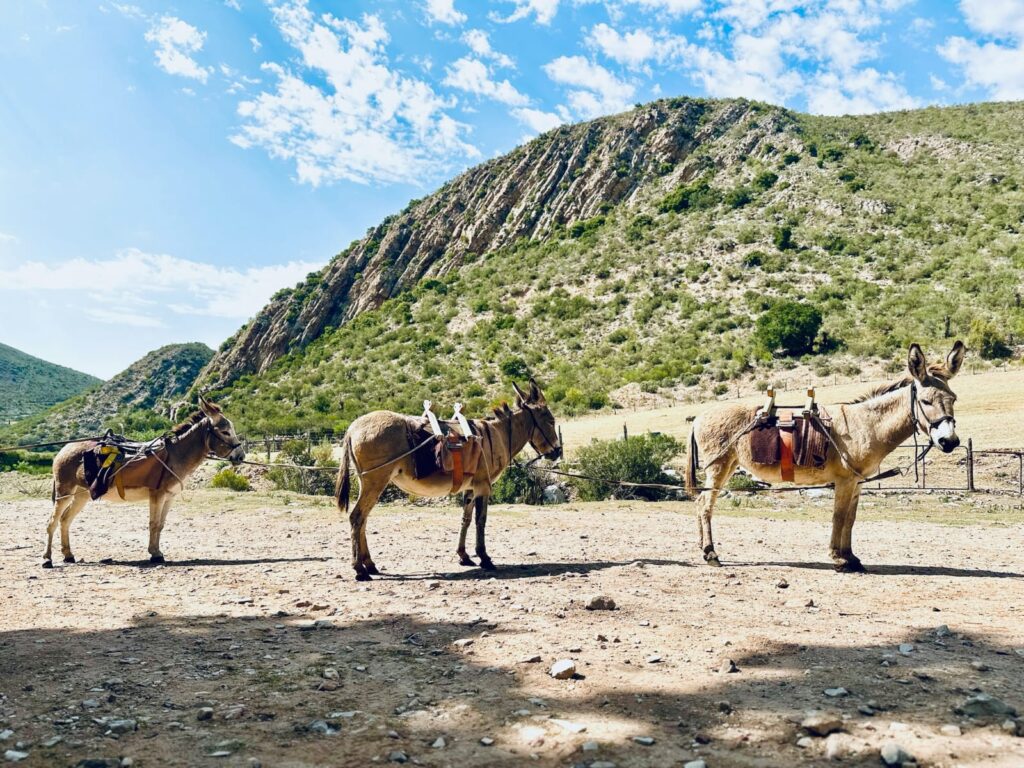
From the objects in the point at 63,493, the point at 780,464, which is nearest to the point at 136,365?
the point at 63,493

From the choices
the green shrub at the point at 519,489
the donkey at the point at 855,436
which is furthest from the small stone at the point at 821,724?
the green shrub at the point at 519,489

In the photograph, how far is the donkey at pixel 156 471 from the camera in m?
10.6

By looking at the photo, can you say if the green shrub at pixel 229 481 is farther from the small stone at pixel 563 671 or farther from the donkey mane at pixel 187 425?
the small stone at pixel 563 671

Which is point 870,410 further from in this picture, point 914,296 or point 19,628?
point 914,296

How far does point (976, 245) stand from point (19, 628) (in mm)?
62457

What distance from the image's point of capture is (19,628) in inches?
249

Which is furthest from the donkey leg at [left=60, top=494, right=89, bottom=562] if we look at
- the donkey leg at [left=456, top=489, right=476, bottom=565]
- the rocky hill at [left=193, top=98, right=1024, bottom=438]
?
the rocky hill at [left=193, top=98, right=1024, bottom=438]

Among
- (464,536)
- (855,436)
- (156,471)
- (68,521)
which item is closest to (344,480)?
(464,536)

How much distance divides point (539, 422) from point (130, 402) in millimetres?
95213

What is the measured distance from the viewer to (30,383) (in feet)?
422

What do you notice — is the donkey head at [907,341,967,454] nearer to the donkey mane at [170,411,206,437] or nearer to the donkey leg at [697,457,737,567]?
the donkey leg at [697,457,737,567]

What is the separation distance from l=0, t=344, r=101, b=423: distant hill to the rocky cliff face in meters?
48.3

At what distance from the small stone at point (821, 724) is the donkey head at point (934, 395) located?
5172mm

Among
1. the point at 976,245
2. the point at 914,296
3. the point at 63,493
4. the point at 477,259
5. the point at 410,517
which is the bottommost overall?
the point at 410,517
